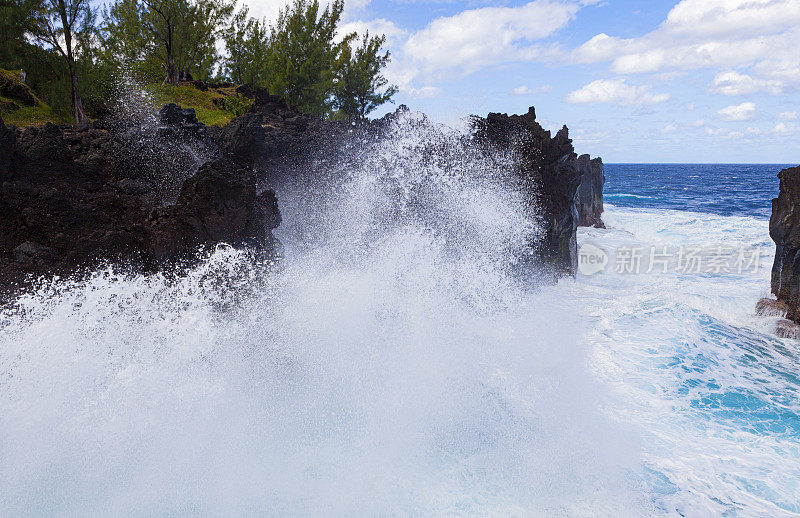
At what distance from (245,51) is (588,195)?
21.8 metres

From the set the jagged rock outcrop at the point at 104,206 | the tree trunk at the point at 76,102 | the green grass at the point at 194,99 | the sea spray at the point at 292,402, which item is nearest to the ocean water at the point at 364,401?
the sea spray at the point at 292,402

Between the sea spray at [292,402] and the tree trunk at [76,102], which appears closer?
the sea spray at [292,402]

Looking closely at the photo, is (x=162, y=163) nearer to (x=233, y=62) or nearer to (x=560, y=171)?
(x=560, y=171)

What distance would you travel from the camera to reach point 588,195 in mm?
26219

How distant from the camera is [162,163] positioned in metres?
8.91

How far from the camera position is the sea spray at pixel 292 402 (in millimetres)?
4645

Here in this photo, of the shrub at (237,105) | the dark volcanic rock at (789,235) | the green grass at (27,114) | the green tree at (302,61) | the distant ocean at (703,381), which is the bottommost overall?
the distant ocean at (703,381)

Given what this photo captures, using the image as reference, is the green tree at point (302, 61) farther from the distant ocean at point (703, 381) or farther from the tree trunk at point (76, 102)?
the distant ocean at point (703, 381)

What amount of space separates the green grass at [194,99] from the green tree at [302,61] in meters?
3.36

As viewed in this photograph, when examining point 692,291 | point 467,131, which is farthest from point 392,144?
point 692,291

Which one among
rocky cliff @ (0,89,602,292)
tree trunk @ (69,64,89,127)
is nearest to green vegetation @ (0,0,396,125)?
tree trunk @ (69,64,89,127)

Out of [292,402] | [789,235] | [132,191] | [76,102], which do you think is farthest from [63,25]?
[789,235]

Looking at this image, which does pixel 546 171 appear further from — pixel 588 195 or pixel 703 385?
pixel 588 195

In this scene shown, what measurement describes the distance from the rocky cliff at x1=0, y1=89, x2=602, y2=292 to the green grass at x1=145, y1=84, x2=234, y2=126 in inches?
305
